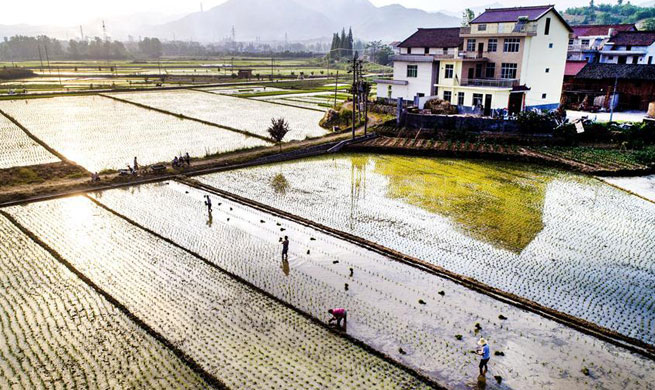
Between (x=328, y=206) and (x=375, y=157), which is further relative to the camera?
(x=375, y=157)

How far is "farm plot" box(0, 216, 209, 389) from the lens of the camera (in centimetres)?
1041

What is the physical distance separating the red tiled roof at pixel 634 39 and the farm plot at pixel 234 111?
3687 centimetres

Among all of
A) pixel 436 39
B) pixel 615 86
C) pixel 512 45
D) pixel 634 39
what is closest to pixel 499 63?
pixel 512 45

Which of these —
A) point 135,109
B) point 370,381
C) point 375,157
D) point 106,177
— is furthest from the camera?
point 135,109

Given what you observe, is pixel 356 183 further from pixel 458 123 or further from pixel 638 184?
pixel 638 184

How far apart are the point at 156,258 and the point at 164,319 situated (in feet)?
13.9

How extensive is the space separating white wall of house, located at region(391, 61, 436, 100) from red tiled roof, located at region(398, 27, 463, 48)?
343 centimetres

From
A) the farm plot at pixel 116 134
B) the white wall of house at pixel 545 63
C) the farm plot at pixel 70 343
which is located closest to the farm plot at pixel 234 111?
the farm plot at pixel 116 134

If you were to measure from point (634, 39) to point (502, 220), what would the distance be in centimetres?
4580

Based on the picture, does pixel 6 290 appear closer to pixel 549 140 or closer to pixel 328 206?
pixel 328 206

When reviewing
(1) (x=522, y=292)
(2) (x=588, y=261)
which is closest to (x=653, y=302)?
(2) (x=588, y=261)

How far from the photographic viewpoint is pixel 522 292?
14.3 metres

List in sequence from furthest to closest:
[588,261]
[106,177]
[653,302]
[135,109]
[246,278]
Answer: [135,109]
[106,177]
[588,261]
[246,278]
[653,302]

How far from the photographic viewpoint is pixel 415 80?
1719 inches
